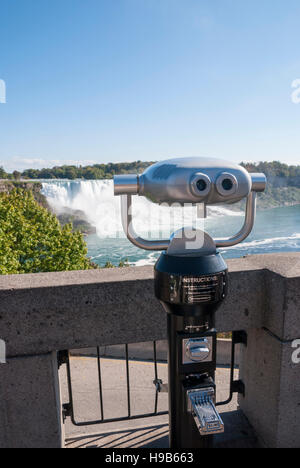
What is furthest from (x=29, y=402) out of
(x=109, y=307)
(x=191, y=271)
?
(x=191, y=271)

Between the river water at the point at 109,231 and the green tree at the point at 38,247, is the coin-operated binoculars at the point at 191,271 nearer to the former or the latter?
the green tree at the point at 38,247

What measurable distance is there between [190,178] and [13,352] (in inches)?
50.7

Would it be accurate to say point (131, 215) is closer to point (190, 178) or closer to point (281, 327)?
point (190, 178)

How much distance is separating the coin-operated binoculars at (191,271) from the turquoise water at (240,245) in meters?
31.4

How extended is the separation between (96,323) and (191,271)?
79 cm

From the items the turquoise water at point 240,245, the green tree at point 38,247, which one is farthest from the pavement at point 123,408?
the turquoise water at point 240,245

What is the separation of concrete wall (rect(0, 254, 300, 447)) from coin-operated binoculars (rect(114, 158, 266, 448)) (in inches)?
18.3

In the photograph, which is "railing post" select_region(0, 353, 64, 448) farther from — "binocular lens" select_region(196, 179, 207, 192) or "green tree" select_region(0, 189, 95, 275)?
"green tree" select_region(0, 189, 95, 275)

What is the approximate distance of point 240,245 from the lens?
46500mm

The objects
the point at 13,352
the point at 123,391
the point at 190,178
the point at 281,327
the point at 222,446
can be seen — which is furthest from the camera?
the point at 123,391

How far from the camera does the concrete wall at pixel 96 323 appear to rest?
175cm

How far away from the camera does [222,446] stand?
222 cm

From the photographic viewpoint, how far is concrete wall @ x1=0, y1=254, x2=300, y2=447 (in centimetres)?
175
